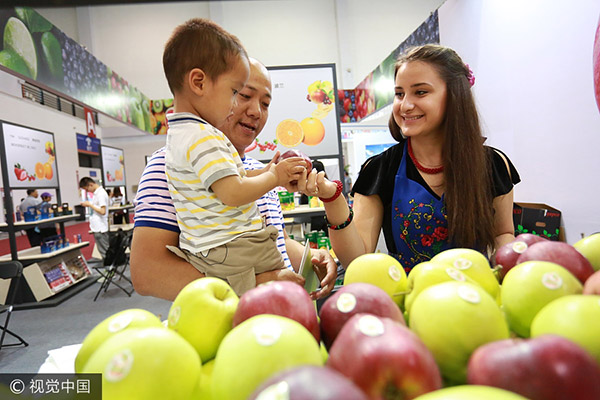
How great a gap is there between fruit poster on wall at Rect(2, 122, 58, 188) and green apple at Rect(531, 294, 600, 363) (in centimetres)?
631

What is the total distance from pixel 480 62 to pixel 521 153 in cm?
112

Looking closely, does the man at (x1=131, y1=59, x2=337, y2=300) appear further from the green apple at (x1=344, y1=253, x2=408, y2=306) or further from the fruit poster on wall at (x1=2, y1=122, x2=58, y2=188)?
the fruit poster on wall at (x1=2, y1=122, x2=58, y2=188)

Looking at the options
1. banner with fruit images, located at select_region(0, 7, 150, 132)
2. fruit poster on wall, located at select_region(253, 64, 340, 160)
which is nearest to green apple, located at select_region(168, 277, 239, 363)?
fruit poster on wall, located at select_region(253, 64, 340, 160)

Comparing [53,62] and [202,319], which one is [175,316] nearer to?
[202,319]

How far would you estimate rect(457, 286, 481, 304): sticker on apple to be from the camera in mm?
457

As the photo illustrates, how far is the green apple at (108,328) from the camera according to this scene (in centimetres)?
50

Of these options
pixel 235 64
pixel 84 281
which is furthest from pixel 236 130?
pixel 84 281

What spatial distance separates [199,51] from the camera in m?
1.25

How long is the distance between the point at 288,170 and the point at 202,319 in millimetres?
825

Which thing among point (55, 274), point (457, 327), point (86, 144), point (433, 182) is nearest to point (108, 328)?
point (457, 327)

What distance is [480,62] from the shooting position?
4.00 metres

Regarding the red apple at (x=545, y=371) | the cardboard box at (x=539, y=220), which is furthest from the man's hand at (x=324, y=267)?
the cardboard box at (x=539, y=220)

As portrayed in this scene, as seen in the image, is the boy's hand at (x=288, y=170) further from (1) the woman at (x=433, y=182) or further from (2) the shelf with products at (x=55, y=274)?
(2) the shelf with products at (x=55, y=274)

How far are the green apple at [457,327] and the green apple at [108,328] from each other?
36 centimetres
